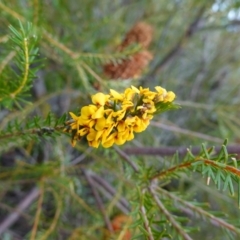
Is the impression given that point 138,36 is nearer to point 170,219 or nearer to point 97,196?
point 97,196

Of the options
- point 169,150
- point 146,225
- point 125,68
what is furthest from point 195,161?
point 125,68

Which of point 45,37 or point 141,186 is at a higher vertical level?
point 45,37

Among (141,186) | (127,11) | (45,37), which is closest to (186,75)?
(127,11)

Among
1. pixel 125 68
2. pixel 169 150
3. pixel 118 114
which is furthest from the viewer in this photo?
pixel 125 68

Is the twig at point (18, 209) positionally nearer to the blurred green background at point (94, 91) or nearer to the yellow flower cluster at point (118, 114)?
the blurred green background at point (94, 91)

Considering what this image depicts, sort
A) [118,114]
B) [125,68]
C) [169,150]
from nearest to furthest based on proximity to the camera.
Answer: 1. [118,114]
2. [169,150]
3. [125,68]

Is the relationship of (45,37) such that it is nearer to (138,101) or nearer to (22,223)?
(138,101)
